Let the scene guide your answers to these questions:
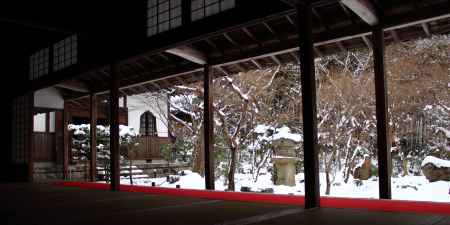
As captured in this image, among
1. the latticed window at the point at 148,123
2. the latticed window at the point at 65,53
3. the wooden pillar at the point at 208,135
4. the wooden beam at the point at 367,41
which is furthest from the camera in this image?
the latticed window at the point at 148,123

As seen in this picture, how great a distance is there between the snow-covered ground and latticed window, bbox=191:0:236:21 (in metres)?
6.40

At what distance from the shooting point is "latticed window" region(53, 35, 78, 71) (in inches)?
376

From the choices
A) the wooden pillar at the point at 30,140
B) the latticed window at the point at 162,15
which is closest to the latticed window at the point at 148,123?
the wooden pillar at the point at 30,140

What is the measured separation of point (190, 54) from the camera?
7773mm

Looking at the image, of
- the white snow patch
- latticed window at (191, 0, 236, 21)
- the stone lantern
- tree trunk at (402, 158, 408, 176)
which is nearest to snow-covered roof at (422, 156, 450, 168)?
the white snow patch

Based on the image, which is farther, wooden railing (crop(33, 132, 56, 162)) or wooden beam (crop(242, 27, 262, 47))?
wooden railing (crop(33, 132, 56, 162))

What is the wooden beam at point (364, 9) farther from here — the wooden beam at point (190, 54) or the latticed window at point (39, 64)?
the latticed window at point (39, 64)

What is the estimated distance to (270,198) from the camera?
18.4 feet

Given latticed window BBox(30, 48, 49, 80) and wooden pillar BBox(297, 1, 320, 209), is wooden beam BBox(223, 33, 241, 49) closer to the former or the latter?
wooden pillar BBox(297, 1, 320, 209)

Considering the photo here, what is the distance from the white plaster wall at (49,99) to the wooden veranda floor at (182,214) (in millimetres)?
6491

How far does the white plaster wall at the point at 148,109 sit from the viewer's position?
52.5ft

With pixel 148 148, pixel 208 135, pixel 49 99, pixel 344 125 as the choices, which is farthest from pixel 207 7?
pixel 148 148

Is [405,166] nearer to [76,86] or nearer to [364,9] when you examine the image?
[364,9]

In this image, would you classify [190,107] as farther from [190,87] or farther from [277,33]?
[277,33]
